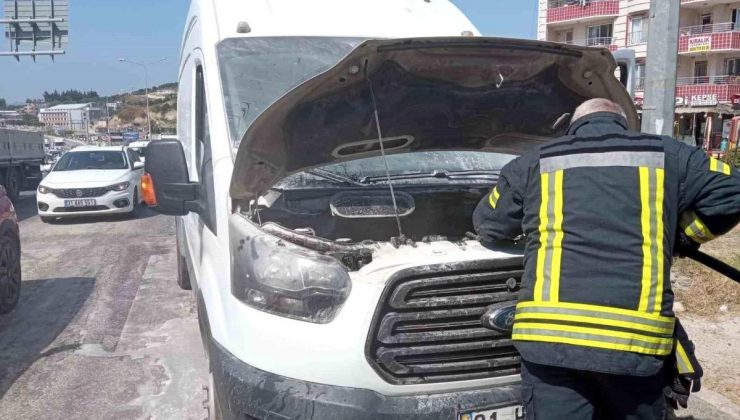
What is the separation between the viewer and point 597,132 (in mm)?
2371

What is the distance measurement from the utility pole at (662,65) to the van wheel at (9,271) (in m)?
6.07

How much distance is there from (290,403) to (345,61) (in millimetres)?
1384

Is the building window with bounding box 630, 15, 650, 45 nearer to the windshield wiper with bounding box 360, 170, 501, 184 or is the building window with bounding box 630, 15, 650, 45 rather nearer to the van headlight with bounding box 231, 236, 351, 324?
the windshield wiper with bounding box 360, 170, 501, 184

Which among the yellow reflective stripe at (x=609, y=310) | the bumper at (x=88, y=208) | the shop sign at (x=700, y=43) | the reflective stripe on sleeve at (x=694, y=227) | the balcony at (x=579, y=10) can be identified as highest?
the balcony at (x=579, y=10)

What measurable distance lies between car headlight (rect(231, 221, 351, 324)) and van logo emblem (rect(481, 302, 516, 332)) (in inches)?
22.5

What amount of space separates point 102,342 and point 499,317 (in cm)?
409

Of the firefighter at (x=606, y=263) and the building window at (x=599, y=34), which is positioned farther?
the building window at (x=599, y=34)

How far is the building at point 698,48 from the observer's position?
135 ft

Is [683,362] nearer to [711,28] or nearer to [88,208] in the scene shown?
[88,208]

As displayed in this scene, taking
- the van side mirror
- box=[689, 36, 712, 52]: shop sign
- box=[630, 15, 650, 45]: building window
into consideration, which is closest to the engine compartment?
the van side mirror

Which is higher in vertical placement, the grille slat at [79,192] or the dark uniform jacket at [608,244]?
the dark uniform jacket at [608,244]

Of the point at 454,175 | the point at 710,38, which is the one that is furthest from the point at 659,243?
the point at 710,38

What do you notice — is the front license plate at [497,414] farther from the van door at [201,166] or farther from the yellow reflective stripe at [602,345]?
the van door at [201,166]

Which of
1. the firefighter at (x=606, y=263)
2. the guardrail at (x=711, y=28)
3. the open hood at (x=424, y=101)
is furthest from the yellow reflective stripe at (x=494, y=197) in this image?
the guardrail at (x=711, y=28)
